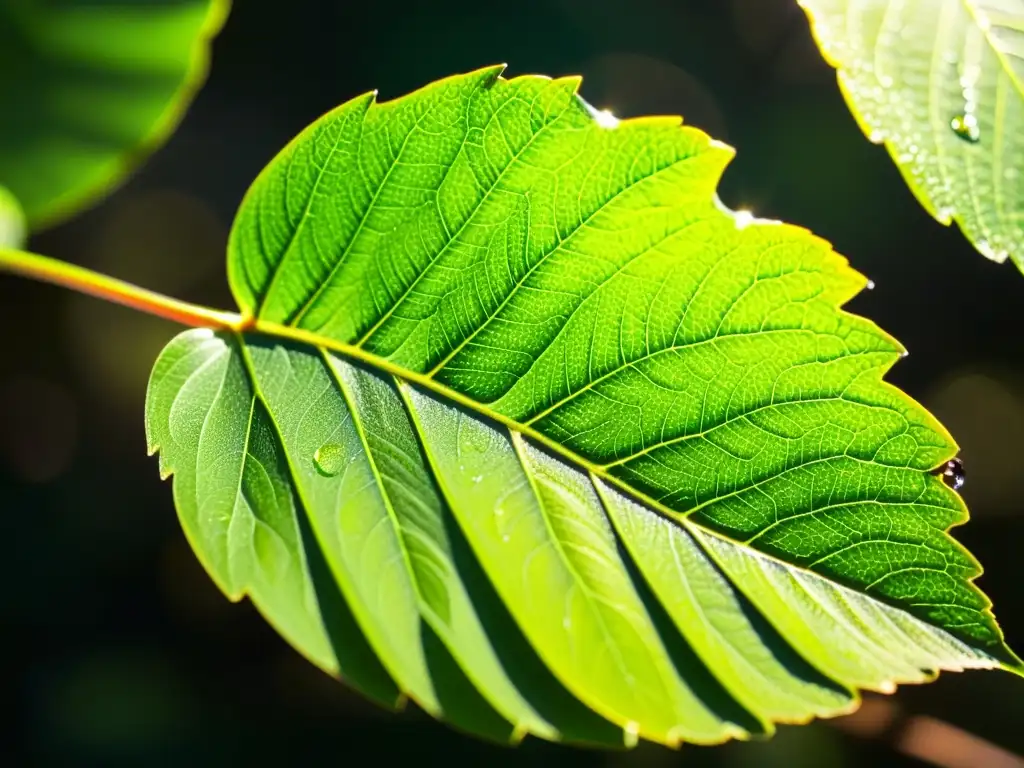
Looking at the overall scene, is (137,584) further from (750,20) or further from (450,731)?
(750,20)

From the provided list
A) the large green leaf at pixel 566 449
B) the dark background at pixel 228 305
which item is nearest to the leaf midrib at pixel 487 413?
the large green leaf at pixel 566 449

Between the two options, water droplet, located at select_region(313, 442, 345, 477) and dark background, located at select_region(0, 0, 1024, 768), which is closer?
water droplet, located at select_region(313, 442, 345, 477)

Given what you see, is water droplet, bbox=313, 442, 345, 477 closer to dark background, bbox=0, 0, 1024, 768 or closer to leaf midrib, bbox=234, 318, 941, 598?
leaf midrib, bbox=234, 318, 941, 598

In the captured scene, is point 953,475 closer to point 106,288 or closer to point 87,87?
point 106,288

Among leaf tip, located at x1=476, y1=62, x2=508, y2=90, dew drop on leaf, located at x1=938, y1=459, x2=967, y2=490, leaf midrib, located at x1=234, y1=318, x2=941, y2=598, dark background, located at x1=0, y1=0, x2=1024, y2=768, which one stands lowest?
dark background, located at x1=0, y1=0, x2=1024, y2=768

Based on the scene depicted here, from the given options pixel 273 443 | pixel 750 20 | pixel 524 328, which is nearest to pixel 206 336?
pixel 273 443

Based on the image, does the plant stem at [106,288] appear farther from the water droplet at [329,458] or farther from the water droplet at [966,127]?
the water droplet at [966,127]

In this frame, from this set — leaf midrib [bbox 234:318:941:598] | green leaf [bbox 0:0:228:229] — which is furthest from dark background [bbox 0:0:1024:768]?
leaf midrib [bbox 234:318:941:598]
